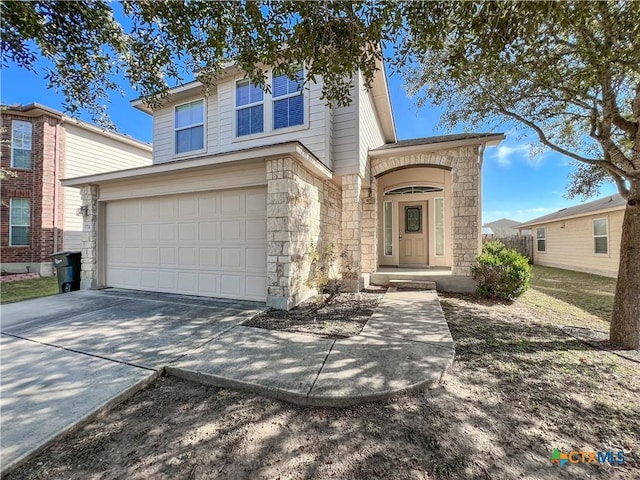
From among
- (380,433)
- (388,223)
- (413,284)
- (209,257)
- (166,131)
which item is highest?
(166,131)

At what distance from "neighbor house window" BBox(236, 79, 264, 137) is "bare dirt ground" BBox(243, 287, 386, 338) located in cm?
495

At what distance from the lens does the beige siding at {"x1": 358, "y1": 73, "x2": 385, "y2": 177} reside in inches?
273

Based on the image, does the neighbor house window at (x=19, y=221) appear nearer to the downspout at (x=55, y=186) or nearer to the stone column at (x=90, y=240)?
the downspout at (x=55, y=186)

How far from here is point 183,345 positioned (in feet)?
11.6

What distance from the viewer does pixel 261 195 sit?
5512mm

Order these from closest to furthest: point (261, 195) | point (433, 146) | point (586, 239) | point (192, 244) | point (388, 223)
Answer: point (261, 195), point (192, 244), point (433, 146), point (388, 223), point (586, 239)

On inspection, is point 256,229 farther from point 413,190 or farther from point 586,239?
point 586,239

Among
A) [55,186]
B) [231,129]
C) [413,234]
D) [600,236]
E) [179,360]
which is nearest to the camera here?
[179,360]

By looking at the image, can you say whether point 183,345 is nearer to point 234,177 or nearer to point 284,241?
point 284,241

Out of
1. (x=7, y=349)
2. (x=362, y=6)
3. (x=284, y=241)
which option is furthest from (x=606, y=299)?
(x=7, y=349)

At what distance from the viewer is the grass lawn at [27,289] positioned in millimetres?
6857

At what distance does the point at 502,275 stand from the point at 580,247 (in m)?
9.82

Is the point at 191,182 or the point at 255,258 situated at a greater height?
the point at 191,182

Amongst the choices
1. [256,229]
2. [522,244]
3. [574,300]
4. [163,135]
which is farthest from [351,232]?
[522,244]
